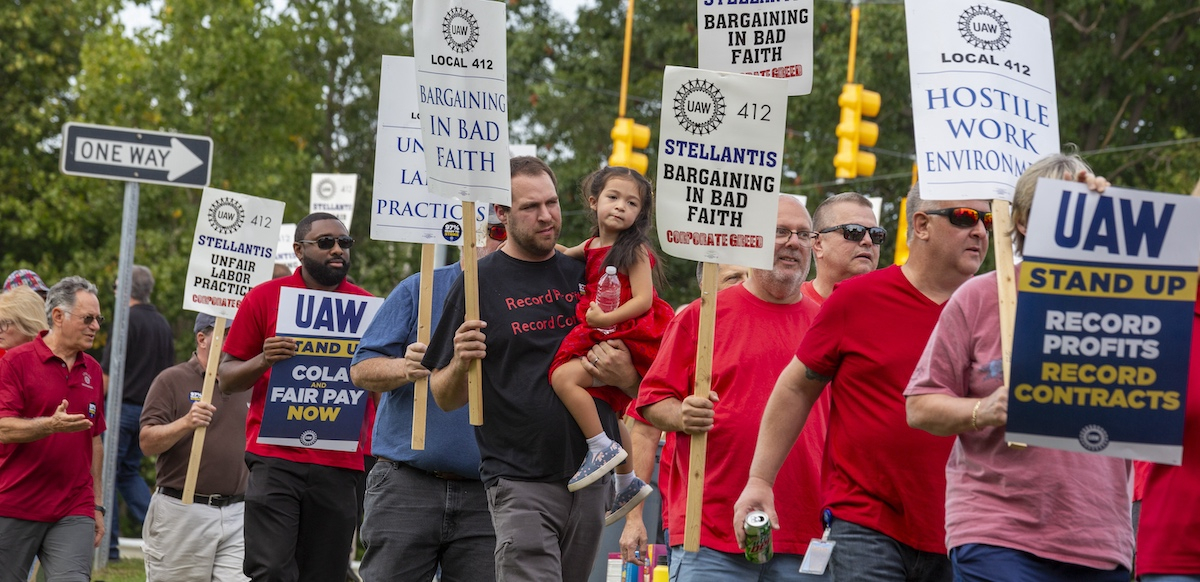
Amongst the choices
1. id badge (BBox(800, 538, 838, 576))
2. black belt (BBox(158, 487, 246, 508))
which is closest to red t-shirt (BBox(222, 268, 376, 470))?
black belt (BBox(158, 487, 246, 508))

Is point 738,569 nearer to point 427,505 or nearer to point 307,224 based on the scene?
point 427,505

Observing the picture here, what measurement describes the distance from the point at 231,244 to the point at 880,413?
19.7ft

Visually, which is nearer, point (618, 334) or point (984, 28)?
point (984, 28)

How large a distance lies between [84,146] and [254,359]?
135 inches

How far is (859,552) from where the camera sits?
502 cm

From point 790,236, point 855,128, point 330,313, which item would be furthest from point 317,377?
point 855,128

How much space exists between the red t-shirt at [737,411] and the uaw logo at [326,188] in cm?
1053

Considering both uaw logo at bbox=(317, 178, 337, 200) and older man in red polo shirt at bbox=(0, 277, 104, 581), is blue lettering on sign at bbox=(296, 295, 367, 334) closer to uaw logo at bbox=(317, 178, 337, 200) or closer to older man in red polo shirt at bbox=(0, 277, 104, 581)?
older man in red polo shirt at bbox=(0, 277, 104, 581)

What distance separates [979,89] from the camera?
17.3 ft

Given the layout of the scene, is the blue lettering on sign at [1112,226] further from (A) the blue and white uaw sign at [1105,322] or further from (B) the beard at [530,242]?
(B) the beard at [530,242]

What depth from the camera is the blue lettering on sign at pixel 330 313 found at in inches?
322

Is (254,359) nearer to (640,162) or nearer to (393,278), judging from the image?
(640,162)

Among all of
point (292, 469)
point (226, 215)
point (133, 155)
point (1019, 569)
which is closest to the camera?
point (1019, 569)

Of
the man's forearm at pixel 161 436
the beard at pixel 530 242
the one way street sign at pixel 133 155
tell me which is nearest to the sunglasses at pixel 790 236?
the beard at pixel 530 242
